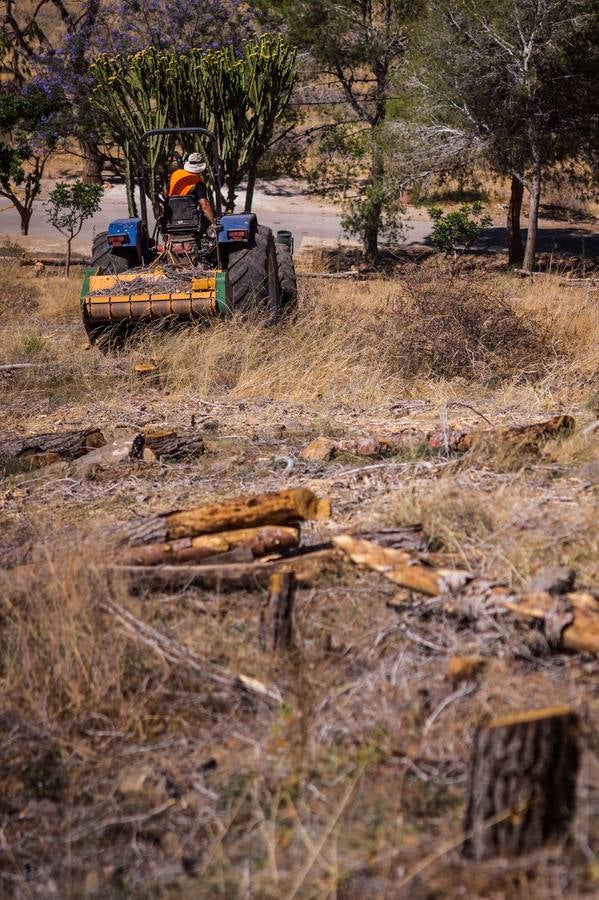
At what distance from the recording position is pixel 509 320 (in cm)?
825

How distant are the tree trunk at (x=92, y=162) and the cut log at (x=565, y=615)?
19292 millimetres

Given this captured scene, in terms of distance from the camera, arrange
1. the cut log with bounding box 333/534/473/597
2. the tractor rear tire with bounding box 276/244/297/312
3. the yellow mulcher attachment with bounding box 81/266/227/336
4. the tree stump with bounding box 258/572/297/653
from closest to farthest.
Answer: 1. the tree stump with bounding box 258/572/297/653
2. the cut log with bounding box 333/534/473/597
3. the yellow mulcher attachment with bounding box 81/266/227/336
4. the tractor rear tire with bounding box 276/244/297/312

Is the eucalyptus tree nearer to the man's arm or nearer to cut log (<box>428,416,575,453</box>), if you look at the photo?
the man's arm

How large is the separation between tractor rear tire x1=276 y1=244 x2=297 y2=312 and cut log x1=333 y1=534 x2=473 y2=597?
5.98 m

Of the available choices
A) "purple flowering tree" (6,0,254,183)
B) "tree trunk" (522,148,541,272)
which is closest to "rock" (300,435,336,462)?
"tree trunk" (522,148,541,272)

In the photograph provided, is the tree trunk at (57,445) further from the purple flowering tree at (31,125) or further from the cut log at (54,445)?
the purple flowering tree at (31,125)

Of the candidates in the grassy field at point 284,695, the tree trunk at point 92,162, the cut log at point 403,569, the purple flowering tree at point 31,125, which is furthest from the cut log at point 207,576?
the tree trunk at point 92,162

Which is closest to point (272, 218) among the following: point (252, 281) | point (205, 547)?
point (252, 281)

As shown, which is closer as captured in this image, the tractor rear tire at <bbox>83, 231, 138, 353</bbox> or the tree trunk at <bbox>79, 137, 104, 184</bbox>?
the tractor rear tire at <bbox>83, 231, 138, 353</bbox>

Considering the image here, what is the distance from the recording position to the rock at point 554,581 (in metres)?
3.76

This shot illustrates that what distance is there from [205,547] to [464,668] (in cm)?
132

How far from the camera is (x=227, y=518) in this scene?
14.1ft

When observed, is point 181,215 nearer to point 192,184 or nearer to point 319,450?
point 192,184

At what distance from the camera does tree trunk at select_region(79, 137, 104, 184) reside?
69.5ft
